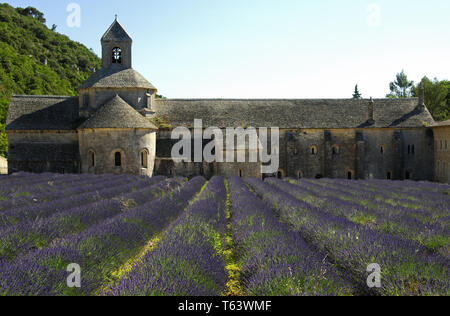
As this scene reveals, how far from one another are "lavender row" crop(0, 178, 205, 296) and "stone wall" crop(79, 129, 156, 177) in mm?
17176

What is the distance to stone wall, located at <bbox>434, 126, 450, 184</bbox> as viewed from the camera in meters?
27.9

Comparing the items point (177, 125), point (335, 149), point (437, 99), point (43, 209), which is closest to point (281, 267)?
point (43, 209)

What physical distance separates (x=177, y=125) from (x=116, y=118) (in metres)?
5.67

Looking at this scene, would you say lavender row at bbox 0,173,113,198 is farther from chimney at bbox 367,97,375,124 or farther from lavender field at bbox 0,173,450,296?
chimney at bbox 367,97,375,124

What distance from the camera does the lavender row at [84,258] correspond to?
3.91 meters

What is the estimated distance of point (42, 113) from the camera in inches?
1147

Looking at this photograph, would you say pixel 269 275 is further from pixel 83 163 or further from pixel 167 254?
pixel 83 163

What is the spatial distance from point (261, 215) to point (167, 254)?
413cm

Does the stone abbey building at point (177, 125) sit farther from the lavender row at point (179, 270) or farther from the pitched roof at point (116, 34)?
the lavender row at point (179, 270)

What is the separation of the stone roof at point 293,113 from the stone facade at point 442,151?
5.79 feet

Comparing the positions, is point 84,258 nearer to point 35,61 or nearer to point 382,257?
point 382,257
